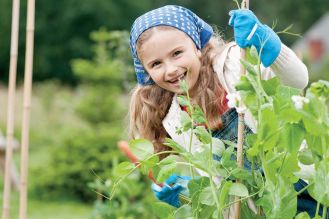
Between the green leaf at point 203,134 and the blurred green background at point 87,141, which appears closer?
the green leaf at point 203,134

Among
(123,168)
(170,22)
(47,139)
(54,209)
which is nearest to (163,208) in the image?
(123,168)

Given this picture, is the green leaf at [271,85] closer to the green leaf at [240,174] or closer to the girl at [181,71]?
the green leaf at [240,174]

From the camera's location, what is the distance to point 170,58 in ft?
7.04

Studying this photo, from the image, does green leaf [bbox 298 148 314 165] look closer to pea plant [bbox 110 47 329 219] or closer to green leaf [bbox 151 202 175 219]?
pea plant [bbox 110 47 329 219]

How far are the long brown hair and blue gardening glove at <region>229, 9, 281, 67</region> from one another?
45 centimetres

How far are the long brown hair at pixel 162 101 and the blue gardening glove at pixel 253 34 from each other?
1.47 feet

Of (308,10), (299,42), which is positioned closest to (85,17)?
(299,42)

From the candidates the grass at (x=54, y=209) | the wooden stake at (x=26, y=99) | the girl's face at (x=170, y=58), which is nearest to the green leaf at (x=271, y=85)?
the girl's face at (x=170, y=58)

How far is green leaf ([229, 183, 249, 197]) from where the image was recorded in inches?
61.2

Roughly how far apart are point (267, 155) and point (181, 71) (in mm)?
693

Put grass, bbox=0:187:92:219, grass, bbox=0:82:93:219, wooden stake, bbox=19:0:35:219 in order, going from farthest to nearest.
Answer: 1. grass, bbox=0:82:93:219
2. grass, bbox=0:187:92:219
3. wooden stake, bbox=19:0:35:219

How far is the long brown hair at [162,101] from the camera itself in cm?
224

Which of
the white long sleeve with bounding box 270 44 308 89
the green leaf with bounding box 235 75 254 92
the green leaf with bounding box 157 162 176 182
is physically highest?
the green leaf with bounding box 235 75 254 92

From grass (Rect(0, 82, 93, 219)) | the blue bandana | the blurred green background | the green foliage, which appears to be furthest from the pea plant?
the green foliage
